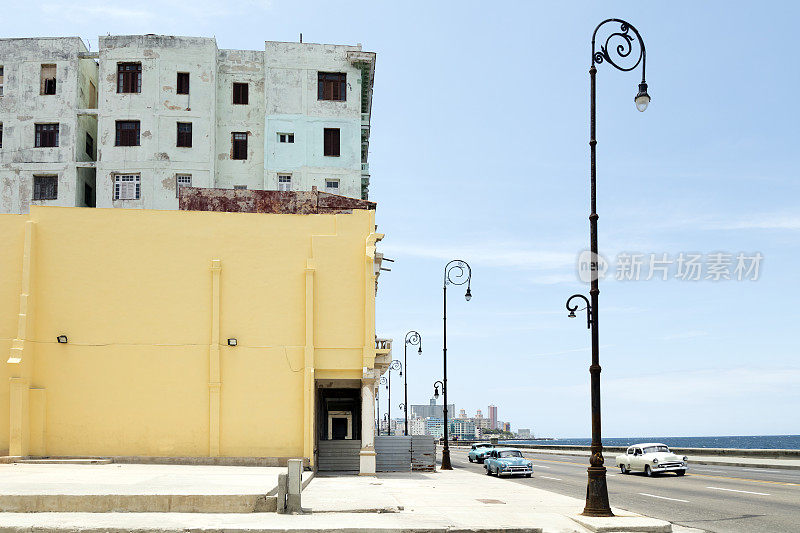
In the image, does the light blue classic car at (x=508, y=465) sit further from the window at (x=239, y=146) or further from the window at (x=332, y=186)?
the window at (x=239, y=146)

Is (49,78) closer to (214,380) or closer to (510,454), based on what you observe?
(214,380)

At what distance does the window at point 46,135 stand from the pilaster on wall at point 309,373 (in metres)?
23.8

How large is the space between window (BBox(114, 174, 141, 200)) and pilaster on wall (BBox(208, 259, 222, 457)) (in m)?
17.7

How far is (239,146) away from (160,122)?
4674mm

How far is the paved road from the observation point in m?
18.1

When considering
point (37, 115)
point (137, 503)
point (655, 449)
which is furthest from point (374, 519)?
point (37, 115)

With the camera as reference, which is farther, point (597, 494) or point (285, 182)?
point (285, 182)

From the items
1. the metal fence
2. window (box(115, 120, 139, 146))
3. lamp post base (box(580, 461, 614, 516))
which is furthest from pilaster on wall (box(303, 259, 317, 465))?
window (box(115, 120, 139, 146))

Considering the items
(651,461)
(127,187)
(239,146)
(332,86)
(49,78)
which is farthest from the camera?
(239,146)

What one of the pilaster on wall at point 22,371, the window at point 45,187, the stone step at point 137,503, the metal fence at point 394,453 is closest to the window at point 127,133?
the window at point 45,187

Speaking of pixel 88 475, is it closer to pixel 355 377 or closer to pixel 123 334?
pixel 123 334

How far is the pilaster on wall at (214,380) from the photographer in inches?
1195

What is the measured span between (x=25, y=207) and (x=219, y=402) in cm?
2337

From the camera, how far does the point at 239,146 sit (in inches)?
1892
